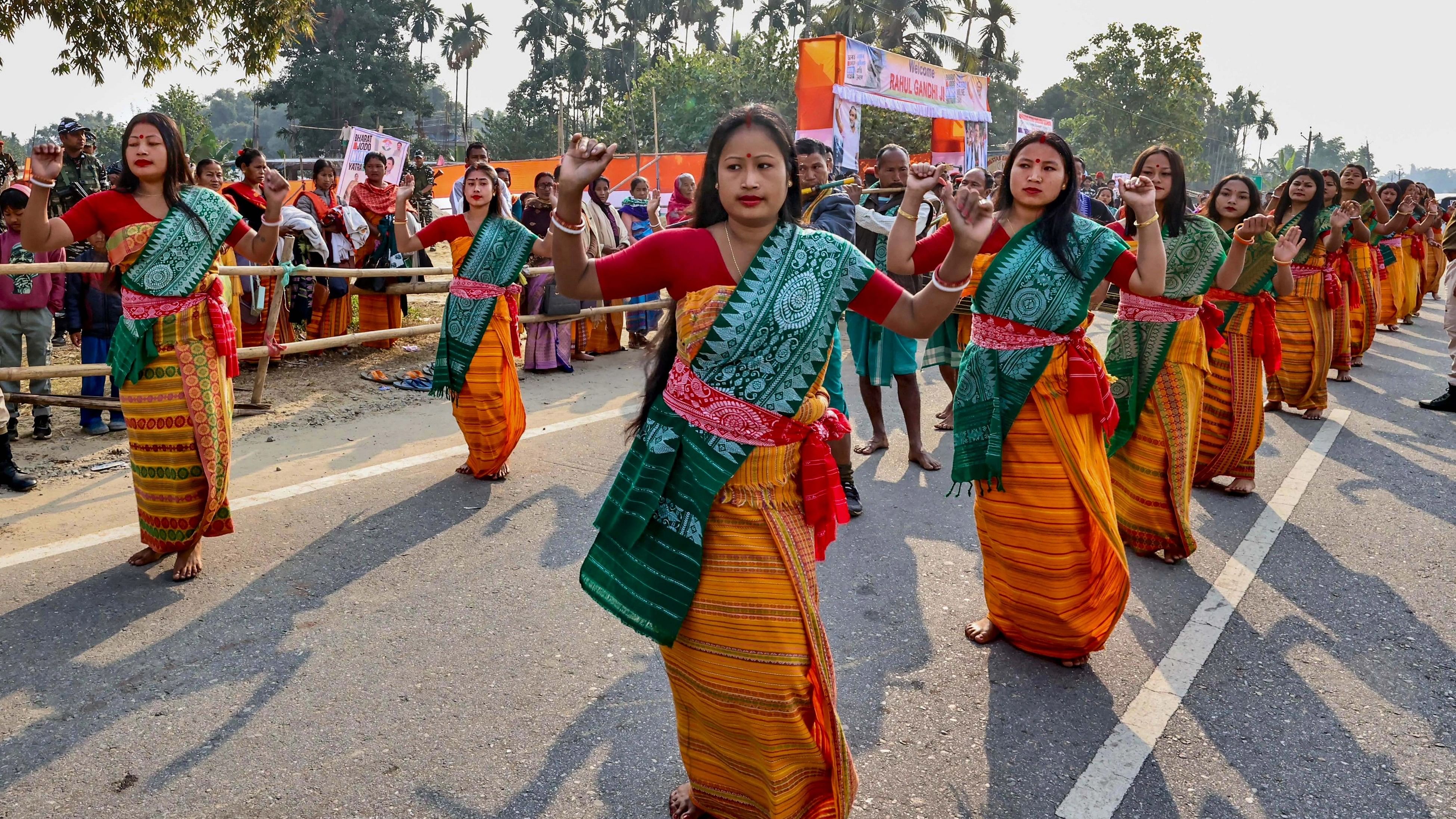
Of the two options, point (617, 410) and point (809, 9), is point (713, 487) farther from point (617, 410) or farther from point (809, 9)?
point (809, 9)

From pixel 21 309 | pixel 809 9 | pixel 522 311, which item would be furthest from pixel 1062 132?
pixel 21 309

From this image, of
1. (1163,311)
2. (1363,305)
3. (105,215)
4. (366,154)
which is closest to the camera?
(105,215)

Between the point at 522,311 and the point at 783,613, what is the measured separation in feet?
26.4

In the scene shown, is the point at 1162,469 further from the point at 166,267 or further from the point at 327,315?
the point at 327,315

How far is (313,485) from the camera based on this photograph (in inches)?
224

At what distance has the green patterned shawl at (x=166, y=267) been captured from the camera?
429 cm

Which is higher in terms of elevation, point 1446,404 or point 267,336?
point 267,336

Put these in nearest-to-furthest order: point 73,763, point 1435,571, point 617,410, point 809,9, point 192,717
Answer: point 73,763 → point 192,717 → point 1435,571 → point 617,410 → point 809,9

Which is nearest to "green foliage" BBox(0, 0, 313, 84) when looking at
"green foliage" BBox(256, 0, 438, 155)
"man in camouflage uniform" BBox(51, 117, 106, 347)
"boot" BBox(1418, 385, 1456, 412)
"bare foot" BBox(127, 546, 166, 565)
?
"man in camouflage uniform" BBox(51, 117, 106, 347)

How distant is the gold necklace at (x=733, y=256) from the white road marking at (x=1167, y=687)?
69.1 inches

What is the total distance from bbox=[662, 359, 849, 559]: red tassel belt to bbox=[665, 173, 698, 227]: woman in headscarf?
7.75 meters

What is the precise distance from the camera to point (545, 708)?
11.0 ft

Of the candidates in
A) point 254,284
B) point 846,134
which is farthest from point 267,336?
point 846,134

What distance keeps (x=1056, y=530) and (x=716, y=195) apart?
6.02 ft
